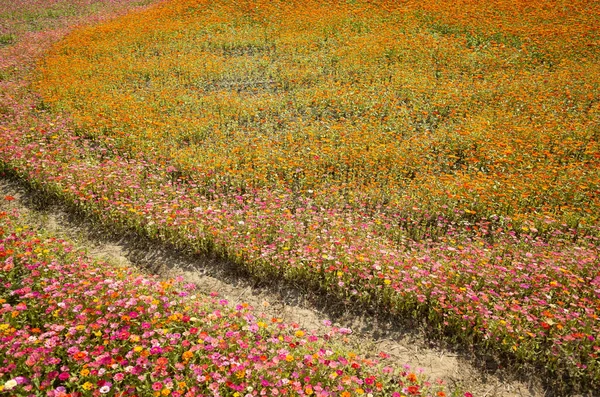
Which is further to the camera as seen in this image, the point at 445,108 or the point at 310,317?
the point at 445,108

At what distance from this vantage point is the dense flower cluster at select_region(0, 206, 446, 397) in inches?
155

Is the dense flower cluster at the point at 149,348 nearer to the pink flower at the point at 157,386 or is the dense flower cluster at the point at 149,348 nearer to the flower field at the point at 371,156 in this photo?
the pink flower at the point at 157,386

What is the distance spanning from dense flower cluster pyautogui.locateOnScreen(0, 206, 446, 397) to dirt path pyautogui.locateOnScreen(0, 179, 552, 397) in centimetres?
30

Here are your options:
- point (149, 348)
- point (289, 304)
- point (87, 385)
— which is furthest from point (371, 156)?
point (87, 385)

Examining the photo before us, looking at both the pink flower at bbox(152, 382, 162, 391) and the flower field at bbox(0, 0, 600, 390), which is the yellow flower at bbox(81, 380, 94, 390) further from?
the flower field at bbox(0, 0, 600, 390)

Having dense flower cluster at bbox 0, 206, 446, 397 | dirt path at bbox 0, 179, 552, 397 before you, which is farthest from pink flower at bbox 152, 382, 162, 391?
dirt path at bbox 0, 179, 552, 397

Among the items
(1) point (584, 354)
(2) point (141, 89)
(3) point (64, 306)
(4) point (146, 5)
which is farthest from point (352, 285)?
(4) point (146, 5)

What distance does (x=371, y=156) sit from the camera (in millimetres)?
8938

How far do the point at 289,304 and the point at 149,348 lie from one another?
2.02 m

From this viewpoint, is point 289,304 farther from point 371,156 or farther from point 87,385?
point 371,156

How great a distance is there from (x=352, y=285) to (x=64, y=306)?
11.3 ft

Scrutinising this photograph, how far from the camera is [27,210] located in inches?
301

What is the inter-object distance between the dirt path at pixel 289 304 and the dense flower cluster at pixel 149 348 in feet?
1.00

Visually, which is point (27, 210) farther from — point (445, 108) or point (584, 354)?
point (445, 108)
